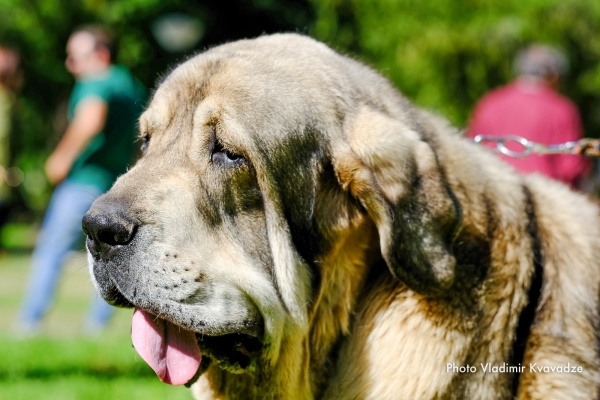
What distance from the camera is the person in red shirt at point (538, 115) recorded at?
6648 mm

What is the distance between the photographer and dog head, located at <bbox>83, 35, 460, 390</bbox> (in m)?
2.51

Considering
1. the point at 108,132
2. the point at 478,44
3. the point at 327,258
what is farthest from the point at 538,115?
the point at 478,44

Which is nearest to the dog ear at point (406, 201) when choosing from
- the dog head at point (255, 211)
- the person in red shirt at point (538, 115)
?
the dog head at point (255, 211)

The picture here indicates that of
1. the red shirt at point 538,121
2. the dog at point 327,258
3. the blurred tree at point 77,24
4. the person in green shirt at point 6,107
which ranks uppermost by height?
the blurred tree at point 77,24

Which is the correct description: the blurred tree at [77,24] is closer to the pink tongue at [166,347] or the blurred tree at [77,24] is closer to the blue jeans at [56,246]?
the blue jeans at [56,246]

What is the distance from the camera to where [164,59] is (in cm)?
2388

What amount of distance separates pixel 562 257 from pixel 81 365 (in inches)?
157

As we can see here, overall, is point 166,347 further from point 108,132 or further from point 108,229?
point 108,132

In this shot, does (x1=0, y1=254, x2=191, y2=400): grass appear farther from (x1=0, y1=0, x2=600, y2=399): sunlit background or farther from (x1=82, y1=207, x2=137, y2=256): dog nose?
(x1=82, y1=207, x2=137, y2=256): dog nose

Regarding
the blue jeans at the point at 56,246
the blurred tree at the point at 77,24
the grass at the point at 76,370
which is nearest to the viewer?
the grass at the point at 76,370

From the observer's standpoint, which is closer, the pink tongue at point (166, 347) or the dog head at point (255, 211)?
the dog head at point (255, 211)

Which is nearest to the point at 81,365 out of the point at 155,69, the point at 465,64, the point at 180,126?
the point at 180,126

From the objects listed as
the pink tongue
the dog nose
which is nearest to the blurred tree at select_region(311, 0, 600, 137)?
the pink tongue

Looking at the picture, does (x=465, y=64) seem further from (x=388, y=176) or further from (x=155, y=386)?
(x=388, y=176)
